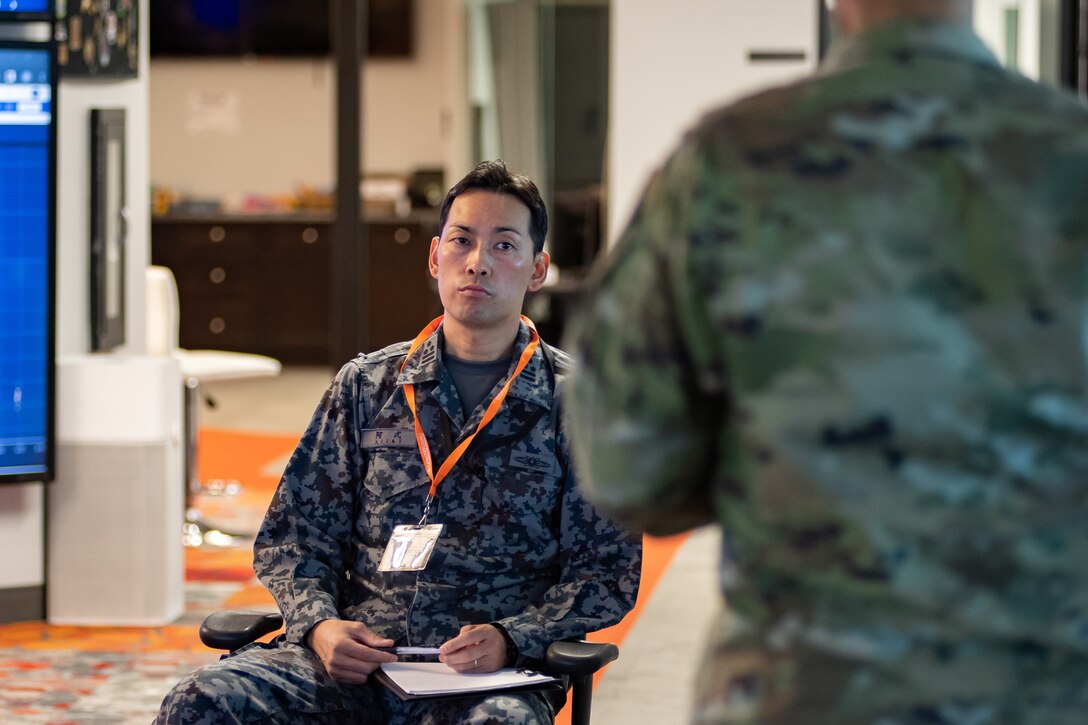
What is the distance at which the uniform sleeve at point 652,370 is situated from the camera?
1.15 meters

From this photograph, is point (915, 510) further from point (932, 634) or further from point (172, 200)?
point (172, 200)

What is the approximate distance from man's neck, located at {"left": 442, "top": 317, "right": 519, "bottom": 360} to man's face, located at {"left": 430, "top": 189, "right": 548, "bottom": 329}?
0.01 m

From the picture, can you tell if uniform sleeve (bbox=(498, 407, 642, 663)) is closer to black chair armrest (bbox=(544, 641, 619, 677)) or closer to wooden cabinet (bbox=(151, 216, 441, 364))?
black chair armrest (bbox=(544, 641, 619, 677))

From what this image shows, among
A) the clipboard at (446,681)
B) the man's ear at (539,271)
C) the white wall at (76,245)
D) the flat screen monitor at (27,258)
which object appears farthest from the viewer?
the white wall at (76,245)

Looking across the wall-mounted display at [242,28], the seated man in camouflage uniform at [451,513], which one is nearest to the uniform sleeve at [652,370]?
the seated man in camouflage uniform at [451,513]

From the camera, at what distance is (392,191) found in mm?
11516

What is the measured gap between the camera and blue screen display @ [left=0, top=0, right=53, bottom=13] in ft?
14.8

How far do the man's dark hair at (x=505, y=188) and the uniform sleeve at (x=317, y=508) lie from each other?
400 millimetres

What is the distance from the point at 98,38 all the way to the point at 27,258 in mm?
840

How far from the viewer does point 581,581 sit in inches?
94.8

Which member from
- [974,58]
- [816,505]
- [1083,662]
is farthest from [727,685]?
[974,58]

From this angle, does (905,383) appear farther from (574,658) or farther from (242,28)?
(242,28)

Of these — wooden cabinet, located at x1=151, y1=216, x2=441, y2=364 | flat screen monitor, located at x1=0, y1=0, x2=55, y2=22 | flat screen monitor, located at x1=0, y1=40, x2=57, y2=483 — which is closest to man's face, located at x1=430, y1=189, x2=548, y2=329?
flat screen monitor, located at x1=0, y1=40, x2=57, y2=483

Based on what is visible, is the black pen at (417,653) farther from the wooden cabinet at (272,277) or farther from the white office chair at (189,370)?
the wooden cabinet at (272,277)
